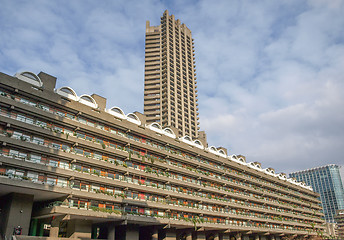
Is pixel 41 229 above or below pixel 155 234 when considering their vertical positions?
above

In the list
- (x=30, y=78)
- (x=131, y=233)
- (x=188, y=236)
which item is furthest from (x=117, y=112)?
(x=188, y=236)

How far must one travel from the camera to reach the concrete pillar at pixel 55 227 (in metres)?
45.1

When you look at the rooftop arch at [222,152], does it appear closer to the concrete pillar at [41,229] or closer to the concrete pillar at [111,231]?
the concrete pillar at [111,231]

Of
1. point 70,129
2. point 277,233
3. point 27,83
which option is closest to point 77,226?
point 70,129

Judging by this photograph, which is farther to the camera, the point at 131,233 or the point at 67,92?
the point at 131,233

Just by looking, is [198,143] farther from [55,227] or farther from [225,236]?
[55,227]

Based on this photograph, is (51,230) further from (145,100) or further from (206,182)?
(145,100)

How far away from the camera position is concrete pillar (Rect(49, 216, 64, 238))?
4509cm

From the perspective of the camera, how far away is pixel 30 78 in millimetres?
45844

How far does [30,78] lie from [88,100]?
10.3 meters

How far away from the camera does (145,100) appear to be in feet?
429

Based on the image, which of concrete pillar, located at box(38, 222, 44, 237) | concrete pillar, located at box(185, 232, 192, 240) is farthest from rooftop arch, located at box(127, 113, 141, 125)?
concrete pillar, located at box(185, 232, 192, 240)

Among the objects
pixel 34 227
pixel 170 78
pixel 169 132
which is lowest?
pixel 34 227

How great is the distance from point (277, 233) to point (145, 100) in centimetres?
7173
